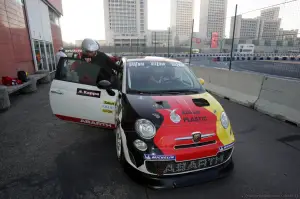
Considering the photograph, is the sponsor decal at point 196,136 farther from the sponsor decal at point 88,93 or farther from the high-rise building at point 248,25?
the high-rise building at point 248,25

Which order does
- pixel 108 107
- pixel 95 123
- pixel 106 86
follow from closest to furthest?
pixel 106 86 → pixel 108 107 → pixel 95 123

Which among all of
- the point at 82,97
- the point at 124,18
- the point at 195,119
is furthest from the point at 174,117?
the point at 124,18

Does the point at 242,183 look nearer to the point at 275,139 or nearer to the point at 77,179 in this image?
the point at 275,139

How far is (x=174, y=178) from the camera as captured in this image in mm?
2148

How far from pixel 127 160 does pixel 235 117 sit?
11.8 feet

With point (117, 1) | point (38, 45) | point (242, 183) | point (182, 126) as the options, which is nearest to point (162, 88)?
point (182, 126)

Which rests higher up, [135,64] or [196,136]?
[135,64]

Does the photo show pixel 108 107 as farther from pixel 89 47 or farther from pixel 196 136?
pixel 196 136

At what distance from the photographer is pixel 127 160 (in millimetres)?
2326

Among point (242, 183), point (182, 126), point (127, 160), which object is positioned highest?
point (182, 126)

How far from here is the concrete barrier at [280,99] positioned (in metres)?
4.43

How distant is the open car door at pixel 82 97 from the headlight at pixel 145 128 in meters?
1.17

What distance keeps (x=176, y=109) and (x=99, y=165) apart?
1.51 meters

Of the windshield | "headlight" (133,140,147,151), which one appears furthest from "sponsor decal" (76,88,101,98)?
"headlight" (133,140,147,151)
